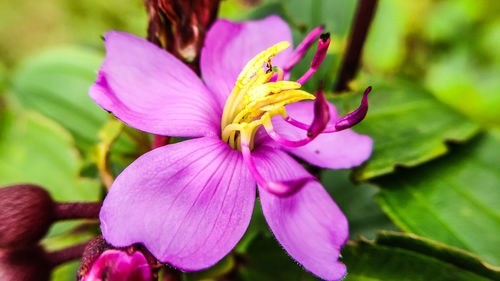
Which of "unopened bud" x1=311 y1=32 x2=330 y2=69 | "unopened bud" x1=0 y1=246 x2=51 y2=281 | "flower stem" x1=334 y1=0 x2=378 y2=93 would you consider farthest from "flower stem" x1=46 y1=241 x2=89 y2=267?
"flower stem" x1=334 y1=0 x2=378 y2=93

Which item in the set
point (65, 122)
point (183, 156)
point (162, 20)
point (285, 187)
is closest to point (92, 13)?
point (65, 122)

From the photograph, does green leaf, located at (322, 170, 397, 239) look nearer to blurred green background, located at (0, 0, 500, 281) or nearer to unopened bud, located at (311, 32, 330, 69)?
blurred green background, located at (0, 0, 500, 281)

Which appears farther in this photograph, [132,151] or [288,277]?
[132,151]

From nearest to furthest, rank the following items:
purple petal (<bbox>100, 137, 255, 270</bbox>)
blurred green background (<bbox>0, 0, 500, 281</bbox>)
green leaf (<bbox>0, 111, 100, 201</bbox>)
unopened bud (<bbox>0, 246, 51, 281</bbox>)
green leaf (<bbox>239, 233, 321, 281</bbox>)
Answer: purple petal (<bbox>100, 137, 255, 270</bbox>), unopened bud (<bbox>0, 246, 51, 281</bbox>), blurred green background (<bbox>0, 0, 500, 281</bbox>), green leaf (<bbox>239, 233, 321, 281</bbox>), green leaf (<bbox>0, 111, 100, 201</bbox>)

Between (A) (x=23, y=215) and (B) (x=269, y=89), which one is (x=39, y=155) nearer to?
(A) (x=23, y=215)

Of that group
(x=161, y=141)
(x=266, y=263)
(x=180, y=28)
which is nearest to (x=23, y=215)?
(x=161, y=141)

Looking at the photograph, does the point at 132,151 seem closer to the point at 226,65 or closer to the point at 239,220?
the point at 226,65

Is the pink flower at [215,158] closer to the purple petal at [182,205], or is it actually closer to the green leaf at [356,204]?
the purple petal at [182,205]
